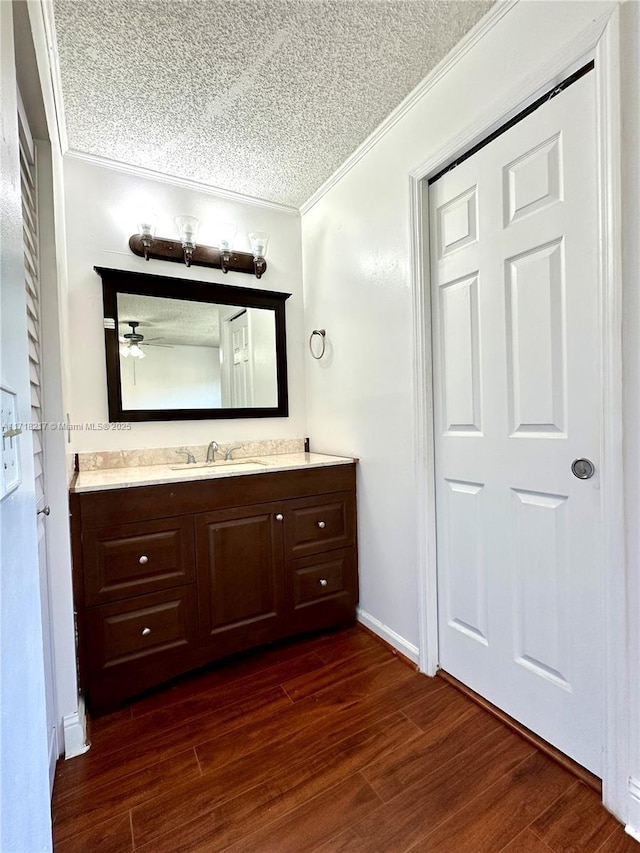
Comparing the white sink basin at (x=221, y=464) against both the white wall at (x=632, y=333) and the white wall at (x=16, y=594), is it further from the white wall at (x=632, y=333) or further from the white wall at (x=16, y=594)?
the white wall at (x=632, y=333)

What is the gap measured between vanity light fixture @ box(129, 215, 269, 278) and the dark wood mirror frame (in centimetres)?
12

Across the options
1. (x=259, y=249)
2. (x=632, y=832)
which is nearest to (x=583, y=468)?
(x=632, y=832)

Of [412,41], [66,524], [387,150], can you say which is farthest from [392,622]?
[412,41]

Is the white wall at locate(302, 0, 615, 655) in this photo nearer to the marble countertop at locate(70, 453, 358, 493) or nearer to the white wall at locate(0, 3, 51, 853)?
the marble countertop at locate(70, 453, 358, 493)

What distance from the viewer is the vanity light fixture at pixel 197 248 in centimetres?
215

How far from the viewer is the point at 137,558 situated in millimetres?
1646

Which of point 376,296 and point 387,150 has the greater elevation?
point 387,150

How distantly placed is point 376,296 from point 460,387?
2.22 feet

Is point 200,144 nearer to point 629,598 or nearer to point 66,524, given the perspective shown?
point 66,524

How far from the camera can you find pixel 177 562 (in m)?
1.73

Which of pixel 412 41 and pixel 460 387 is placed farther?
pixel 460 387

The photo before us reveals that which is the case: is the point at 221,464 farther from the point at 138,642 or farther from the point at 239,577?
the point at 138,642

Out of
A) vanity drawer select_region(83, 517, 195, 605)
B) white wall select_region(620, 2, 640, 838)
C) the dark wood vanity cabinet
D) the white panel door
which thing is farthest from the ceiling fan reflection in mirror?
white wall select_region(620, 2, 640, 838)

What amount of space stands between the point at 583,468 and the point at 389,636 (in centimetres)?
130
